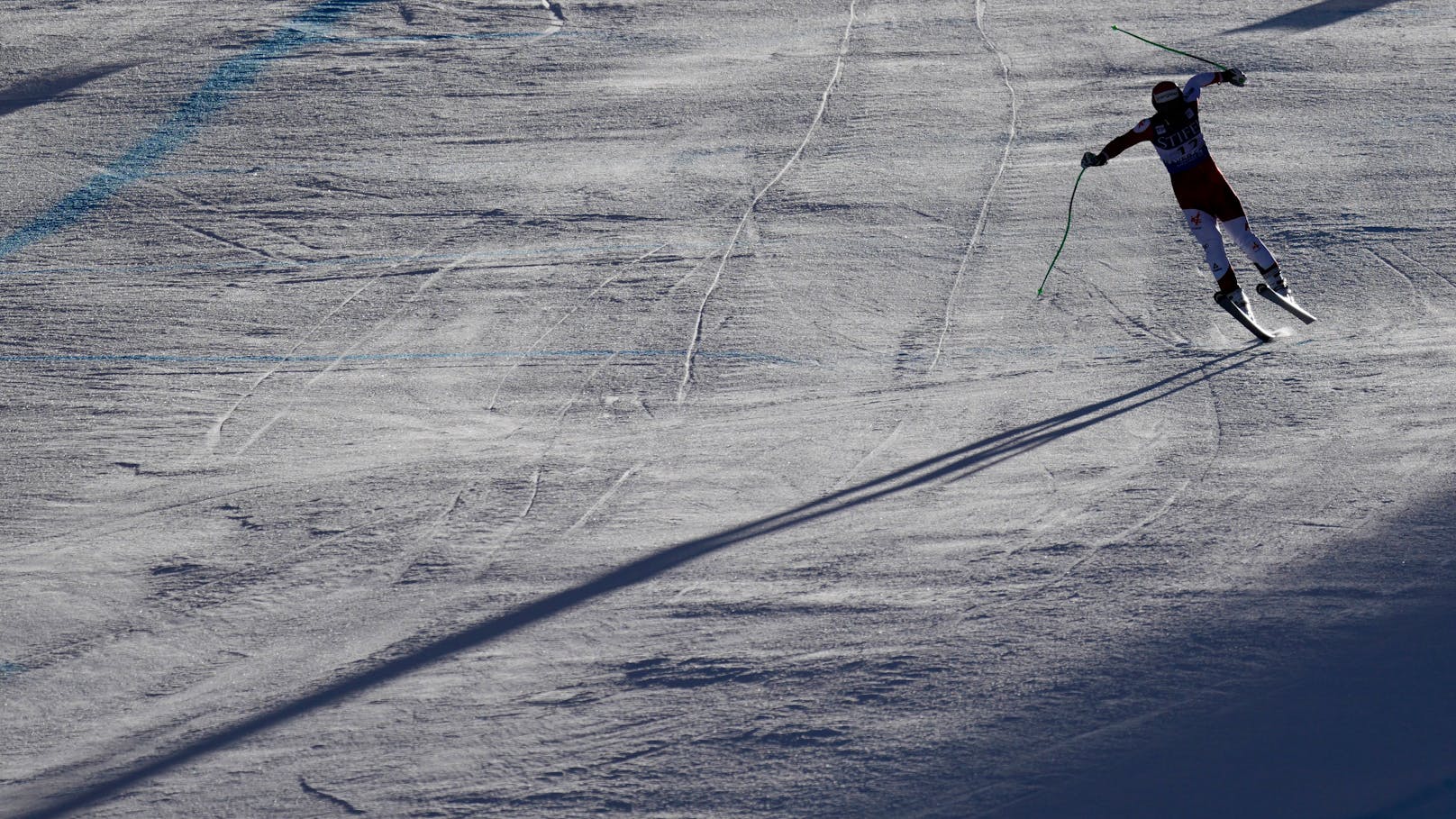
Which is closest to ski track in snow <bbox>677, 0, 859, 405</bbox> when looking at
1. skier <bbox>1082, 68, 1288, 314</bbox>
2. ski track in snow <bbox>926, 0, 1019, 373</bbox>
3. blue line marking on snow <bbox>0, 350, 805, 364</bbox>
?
blue line marking on snow <bbox>0, 350, 805, 364</bbox>

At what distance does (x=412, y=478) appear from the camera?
24.0 feet

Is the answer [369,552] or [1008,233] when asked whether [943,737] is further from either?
[1008,233]

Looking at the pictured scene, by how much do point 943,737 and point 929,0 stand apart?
1311 centimetres

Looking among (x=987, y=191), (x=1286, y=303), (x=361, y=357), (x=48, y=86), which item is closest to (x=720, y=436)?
(x=361, y=357)

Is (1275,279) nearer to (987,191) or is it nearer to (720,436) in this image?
(987,191)

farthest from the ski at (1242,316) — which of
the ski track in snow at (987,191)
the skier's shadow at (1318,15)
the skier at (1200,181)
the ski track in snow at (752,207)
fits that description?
the skier's shadow at (1318,15)

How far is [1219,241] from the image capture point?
8.55m

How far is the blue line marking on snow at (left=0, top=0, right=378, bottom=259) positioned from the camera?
11.2 m

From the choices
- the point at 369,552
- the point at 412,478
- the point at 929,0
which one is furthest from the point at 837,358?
the point at 929,0

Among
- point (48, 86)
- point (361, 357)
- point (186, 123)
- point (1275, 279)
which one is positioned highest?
point (48, 86)

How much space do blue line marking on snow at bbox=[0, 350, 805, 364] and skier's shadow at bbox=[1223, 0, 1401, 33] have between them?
31.4 ft

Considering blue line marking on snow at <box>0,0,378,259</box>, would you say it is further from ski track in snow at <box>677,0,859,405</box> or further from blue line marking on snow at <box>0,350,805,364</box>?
ski track in snow at <box>677,0,859,405</box>

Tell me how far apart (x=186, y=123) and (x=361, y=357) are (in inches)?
231

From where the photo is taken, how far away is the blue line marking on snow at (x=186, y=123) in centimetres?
1116
